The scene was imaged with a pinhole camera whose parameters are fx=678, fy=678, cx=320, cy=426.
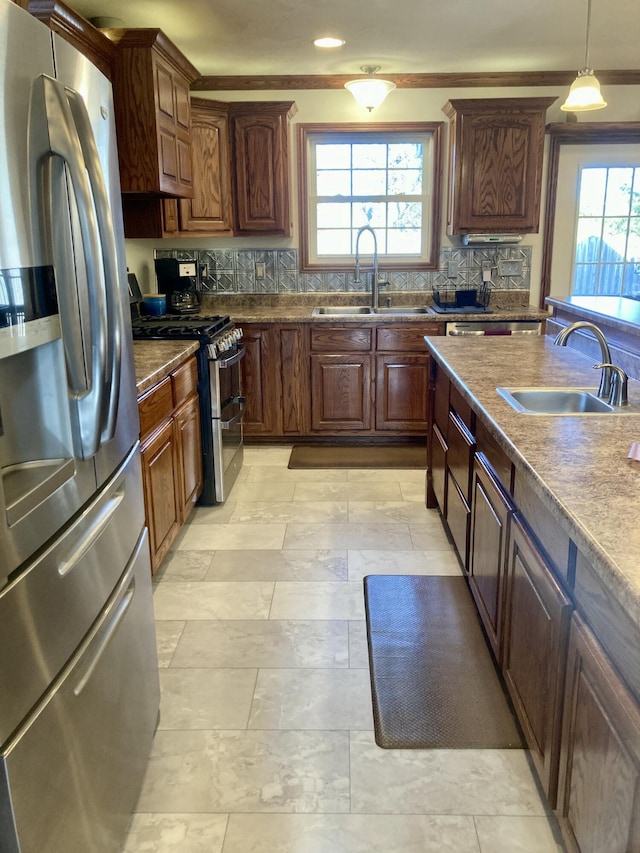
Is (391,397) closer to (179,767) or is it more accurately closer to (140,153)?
(140,153)

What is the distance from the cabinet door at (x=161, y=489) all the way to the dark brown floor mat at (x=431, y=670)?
88 centimetres

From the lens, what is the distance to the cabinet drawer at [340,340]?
463cm

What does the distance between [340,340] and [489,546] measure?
2687 millimetres

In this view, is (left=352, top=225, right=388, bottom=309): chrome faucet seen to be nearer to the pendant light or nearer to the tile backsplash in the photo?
the tile backsplash

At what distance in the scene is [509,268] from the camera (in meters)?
5.14

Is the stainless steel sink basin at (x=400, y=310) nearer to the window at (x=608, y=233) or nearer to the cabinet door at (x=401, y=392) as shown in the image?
the cabinet door at (x=401, y=392)

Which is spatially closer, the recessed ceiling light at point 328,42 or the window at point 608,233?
the recessed ceiling light at point 328,42

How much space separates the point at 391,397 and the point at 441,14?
7.53 ft

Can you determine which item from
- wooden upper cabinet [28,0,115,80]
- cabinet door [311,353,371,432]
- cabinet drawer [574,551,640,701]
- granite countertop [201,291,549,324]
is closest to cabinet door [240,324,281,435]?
cabinet door [311,353,371,432]

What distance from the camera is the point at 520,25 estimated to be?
3732mm

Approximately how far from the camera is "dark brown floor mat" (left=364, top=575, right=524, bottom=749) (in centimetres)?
198

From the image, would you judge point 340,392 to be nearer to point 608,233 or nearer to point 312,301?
point 312,301

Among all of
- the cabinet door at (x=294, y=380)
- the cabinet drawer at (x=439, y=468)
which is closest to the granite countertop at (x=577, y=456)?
the cabinet drawer at (x=439, y=468)

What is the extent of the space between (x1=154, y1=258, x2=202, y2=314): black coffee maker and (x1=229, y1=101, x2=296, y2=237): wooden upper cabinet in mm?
468
